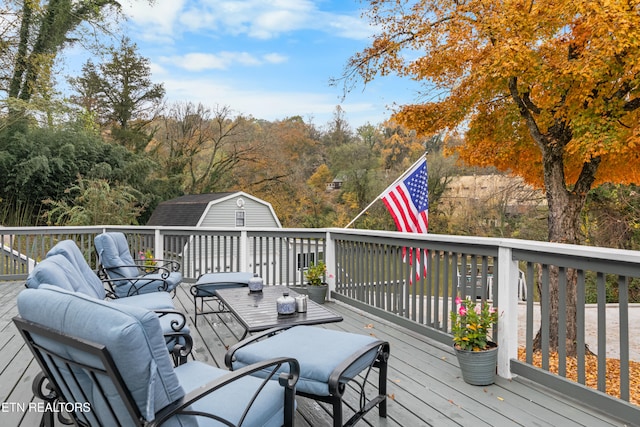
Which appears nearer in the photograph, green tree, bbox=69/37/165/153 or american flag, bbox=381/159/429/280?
american flag, bbox=381/159/429/280

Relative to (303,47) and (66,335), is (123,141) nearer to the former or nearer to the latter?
(303,47)

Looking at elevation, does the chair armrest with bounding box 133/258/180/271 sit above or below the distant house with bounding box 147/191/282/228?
below

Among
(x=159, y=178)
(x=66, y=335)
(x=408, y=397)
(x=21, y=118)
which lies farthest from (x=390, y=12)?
(x=159, y=178)

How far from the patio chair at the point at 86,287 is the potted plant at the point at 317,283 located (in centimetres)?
201

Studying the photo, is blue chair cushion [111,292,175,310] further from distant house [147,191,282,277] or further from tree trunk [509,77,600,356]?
distant house [147,191,282,277]

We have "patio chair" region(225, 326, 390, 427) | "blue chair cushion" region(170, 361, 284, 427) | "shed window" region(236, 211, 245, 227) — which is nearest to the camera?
"blue chair cushion" region(170, 361, 284, 427)

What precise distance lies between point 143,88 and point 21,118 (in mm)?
9081

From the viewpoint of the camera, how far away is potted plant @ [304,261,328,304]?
5387 mm

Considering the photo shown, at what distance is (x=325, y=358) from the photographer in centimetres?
218

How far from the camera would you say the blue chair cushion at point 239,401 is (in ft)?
5.48

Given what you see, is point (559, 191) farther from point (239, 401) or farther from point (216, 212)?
point (216, 212)

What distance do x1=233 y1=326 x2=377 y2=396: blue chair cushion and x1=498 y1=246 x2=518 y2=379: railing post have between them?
120 centimetres

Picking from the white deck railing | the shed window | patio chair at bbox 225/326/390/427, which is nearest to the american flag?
the white deck railing

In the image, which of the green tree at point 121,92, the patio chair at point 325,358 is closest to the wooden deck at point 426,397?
the patio chair at point 325,358
